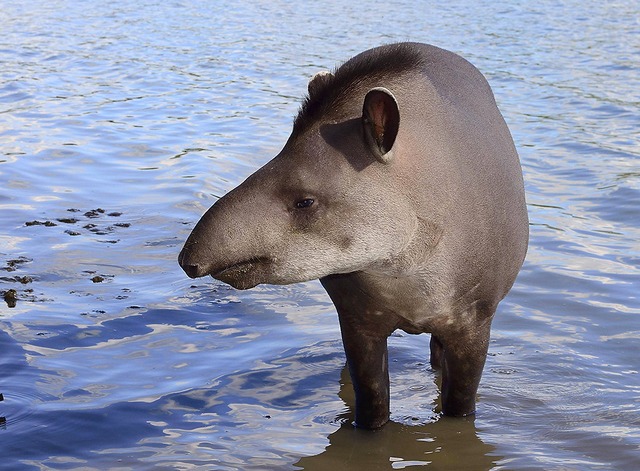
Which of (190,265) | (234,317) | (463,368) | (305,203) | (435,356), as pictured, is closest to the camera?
(190,265)

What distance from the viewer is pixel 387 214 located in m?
4.07

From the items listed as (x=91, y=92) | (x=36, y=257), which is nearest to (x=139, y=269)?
A: (x=36, y=257)

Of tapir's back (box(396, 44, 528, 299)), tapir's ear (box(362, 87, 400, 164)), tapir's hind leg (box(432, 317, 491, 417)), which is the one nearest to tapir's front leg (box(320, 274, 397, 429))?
tapir's hind leg (box(432, 317, 491, 417))

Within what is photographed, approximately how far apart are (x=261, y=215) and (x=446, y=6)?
67.5 feet

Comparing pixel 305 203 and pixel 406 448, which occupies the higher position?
pixel 305 203

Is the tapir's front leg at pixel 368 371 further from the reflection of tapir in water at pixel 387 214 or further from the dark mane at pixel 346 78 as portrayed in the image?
the dark mane at pixel 346 78

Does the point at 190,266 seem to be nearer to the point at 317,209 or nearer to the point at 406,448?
the point at 317,209

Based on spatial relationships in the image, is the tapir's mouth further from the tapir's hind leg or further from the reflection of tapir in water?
the tapir's hind leg

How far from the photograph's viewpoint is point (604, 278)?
706 cm

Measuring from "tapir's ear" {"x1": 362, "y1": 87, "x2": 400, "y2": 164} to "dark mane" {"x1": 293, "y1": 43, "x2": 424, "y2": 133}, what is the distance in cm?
23

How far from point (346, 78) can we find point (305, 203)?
0.56 meters

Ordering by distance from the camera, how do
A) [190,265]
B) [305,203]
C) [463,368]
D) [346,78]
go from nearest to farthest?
[190,265], [305,203], [346,78], [463,368]

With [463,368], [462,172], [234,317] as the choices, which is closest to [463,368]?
[463,368]

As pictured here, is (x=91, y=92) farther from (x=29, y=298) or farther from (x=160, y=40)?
(x=29, y=298)
